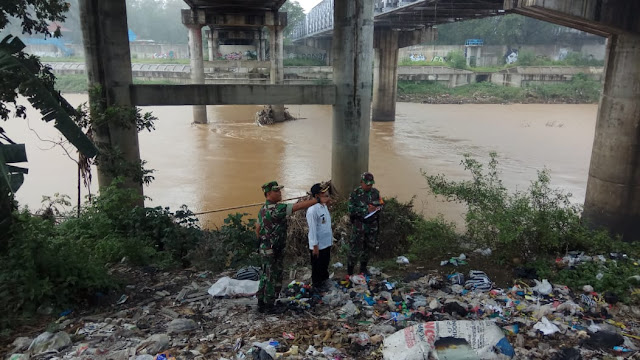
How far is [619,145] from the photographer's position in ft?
35.2

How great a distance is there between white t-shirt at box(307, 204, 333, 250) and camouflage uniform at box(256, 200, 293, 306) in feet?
1.33

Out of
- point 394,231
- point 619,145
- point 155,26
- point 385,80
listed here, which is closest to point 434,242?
point 394,231

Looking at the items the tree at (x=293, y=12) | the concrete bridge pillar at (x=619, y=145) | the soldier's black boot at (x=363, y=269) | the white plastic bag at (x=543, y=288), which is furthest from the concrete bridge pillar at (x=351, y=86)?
Answer: the tree at (x=293, y=12)

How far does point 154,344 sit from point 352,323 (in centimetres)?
188

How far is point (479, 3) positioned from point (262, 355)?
17.8m

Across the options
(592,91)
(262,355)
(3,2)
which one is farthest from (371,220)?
(592,91)

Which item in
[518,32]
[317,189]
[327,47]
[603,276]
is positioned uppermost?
[518,32]

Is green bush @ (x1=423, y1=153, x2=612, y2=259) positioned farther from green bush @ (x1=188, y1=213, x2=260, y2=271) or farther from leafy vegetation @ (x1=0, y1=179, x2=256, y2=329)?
leafy vegetation @ (x1=0, y1=179, x2=256, y2=329)

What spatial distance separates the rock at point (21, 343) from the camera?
4242 mm

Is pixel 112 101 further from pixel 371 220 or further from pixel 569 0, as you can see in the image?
pixel 569 0

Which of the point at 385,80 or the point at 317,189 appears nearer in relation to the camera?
the point at 317,189

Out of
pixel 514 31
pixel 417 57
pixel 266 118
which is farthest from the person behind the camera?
pixel 417 57

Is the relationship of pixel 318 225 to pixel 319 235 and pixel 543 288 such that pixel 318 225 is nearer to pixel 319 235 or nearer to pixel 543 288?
pixel 319 235

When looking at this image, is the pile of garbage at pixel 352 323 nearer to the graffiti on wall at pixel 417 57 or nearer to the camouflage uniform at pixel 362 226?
the camouflage uniform at pixel 362 226
